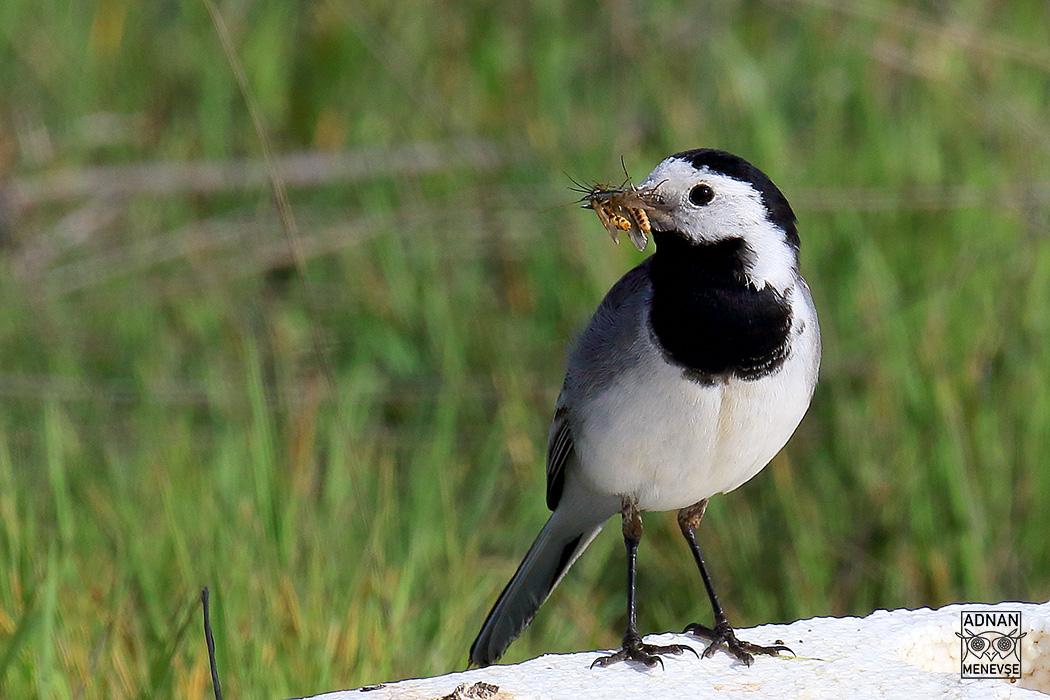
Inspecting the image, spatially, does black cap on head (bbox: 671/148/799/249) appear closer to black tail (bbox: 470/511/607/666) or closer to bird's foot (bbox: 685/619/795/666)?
bird's foot (bbox: 685/619/795/666)

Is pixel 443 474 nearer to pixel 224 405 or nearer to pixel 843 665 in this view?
pixel 224 405

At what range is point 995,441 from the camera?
4.37 meters

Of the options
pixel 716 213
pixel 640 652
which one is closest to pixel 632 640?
pixel 640 652

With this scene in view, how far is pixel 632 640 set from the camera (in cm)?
287

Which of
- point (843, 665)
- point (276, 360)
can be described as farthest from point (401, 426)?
point (843, 665)

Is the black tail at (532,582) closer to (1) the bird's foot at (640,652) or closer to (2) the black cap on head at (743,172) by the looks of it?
(1) the bird's foot at (640,652)

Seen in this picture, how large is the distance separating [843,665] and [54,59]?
5183 millimetres

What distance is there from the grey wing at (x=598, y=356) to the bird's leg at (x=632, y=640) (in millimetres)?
222

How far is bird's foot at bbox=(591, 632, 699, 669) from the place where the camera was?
2725mm
